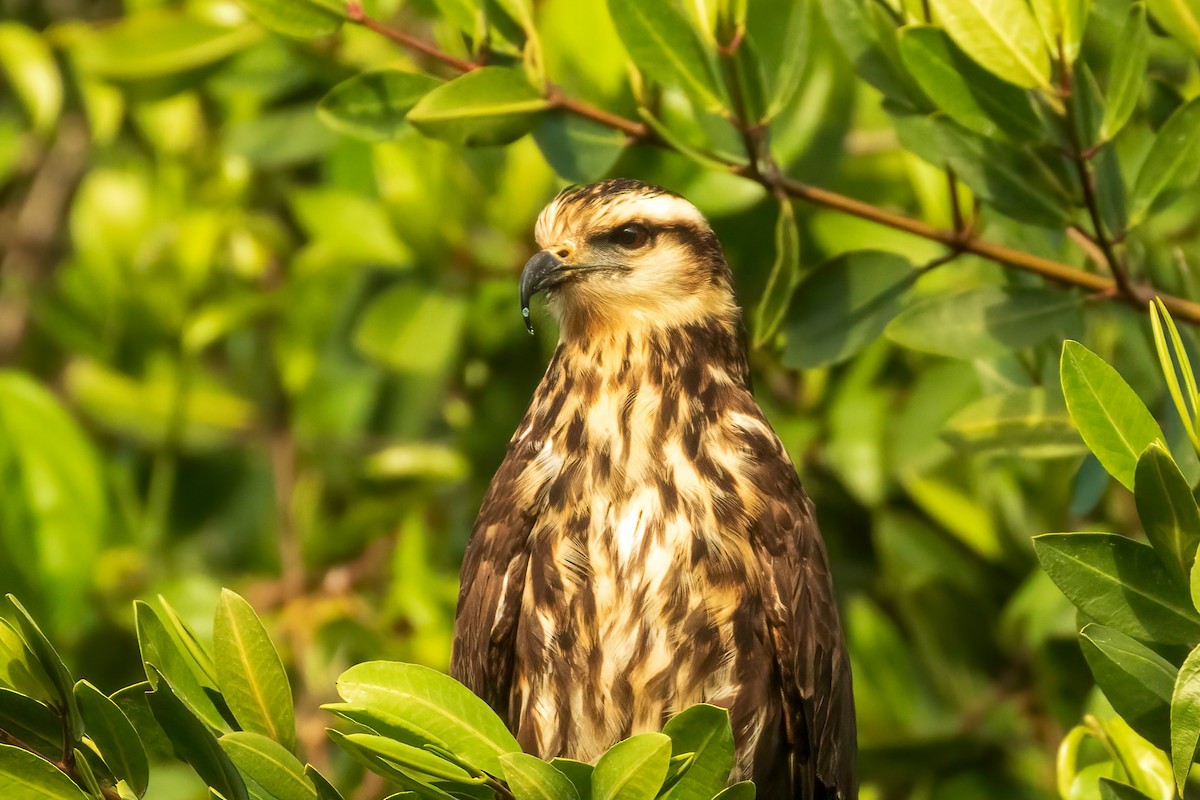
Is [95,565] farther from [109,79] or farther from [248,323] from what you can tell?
[109,79]

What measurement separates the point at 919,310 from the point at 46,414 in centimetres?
282

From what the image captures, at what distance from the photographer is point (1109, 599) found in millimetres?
2379

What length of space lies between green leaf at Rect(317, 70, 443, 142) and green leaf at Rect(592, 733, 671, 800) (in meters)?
1.45

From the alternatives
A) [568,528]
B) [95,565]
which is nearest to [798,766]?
[568,528]

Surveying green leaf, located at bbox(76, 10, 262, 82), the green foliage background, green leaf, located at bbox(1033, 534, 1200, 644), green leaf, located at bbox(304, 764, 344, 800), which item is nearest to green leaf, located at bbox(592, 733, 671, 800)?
green leaf, located at bbox(304, 764, 344, 800)

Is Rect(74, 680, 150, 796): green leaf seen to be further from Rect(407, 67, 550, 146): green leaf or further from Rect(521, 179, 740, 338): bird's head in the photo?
Rect(521, 179, 740, 338): bird's head

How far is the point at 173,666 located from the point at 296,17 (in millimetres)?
1308

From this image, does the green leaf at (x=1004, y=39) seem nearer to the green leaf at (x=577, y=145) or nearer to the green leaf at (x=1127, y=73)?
the green leaf at (x=1127, y=73)

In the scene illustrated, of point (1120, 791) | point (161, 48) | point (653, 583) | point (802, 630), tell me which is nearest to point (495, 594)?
point (653, 583)

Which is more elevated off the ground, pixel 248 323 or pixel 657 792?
pixel 657 792

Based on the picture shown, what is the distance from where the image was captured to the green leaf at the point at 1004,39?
2.74m

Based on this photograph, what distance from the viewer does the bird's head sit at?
372cm

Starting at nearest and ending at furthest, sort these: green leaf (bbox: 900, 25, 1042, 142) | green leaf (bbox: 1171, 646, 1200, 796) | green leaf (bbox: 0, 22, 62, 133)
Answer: green leaf (bbox: 1171, 646, 1200, 796), green leaf (bbox: 900, 25, 1042, 142), green leaf (bbox: 0, 22, 62, 133)

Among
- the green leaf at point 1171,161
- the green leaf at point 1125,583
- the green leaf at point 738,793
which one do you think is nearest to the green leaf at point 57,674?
the green leaf at point 738,793
